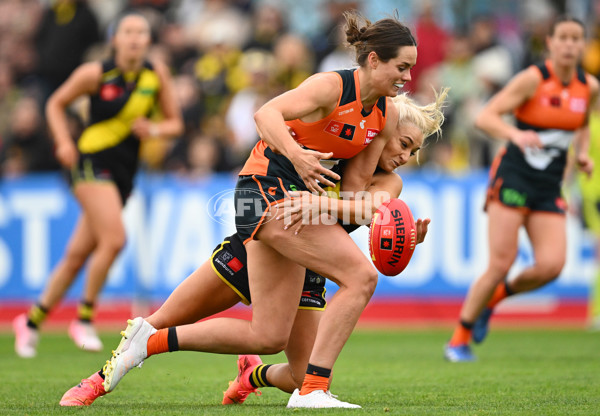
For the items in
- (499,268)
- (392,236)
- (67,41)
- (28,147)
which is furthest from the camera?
(67,41)

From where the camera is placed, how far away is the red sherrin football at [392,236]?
5129 mm

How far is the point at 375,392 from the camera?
19.8 ft

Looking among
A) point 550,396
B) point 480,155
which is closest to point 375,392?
point 550,396

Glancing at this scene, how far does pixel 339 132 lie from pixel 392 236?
625 mm

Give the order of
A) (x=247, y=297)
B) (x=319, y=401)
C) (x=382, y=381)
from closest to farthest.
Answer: (x=319, y=401) → (x=247, y=297) → (x=382, y=381)

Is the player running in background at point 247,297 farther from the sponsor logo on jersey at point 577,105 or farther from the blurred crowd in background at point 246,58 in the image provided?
the blurred crowd in background at point 246,58

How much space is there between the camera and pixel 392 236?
202 inches

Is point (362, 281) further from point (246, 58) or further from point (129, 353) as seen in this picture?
point (246, 58)

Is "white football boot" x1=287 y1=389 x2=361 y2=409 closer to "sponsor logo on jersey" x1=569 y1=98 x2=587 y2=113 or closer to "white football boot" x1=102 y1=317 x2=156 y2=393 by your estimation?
"white football boot" x1=102 y1=317 x2=156 y2=393

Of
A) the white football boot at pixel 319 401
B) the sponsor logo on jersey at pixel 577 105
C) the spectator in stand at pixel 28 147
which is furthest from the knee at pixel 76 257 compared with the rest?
the spectator in stand at pixel 28 147

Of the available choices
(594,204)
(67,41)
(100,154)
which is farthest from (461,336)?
(67,41)

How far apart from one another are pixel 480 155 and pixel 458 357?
5370 mm

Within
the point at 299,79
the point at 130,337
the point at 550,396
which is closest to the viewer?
the point at 130,337

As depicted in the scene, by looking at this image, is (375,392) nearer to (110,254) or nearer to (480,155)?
(110,254)
